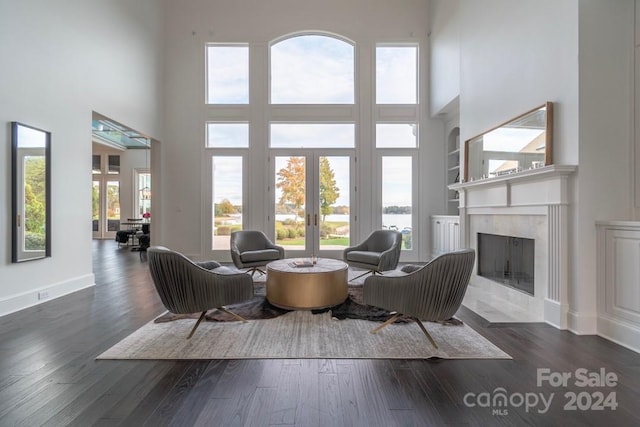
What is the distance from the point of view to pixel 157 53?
6512 millimetres

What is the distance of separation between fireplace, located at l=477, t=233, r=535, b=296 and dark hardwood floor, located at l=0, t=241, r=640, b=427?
93 centimetres

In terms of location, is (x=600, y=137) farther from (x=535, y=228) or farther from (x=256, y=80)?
(x=256, y=80)

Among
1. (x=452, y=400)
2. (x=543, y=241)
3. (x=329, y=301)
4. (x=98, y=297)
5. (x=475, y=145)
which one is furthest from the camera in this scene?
(x=475, y=145)

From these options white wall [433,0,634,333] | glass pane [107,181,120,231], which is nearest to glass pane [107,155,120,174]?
glass pane [107,181,120,231]

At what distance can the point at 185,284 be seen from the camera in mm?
2578

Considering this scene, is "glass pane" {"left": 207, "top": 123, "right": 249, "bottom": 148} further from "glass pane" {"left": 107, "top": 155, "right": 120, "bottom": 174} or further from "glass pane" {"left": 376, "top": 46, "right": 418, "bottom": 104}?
"glass pane" {"left": 107, "top": 155, "right": 120, "bottom": 174}

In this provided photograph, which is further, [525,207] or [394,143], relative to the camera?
[394,143]

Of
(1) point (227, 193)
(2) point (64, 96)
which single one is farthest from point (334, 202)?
(2) point (64, 96)

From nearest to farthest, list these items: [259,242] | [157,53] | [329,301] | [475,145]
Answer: [329,301]
[475,145]
[259,242]
[157,53]

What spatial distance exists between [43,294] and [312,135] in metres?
5.39

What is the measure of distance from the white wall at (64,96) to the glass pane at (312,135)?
9.33ft

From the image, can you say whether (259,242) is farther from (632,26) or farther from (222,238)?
(632,26)

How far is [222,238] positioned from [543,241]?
5.92m

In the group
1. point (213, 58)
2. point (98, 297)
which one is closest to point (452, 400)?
point (98, 297)
